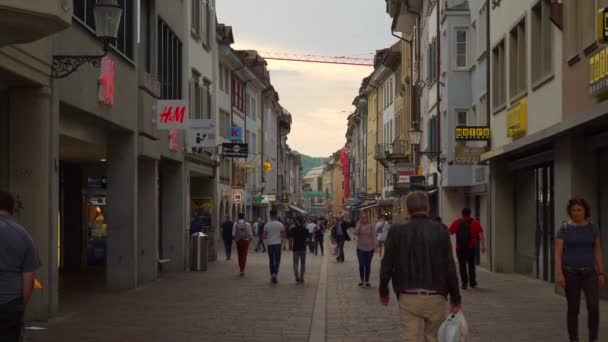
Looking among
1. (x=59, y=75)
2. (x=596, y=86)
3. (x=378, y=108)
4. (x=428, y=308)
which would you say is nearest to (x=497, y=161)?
(x=596, y=86)

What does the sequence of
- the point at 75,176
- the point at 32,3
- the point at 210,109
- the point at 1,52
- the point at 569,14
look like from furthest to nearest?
the point at 210,109
the point at 75,176
the point at 569,14
the point at 1,52
the point at 32,3

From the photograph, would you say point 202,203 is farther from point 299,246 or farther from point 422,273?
point 422,273

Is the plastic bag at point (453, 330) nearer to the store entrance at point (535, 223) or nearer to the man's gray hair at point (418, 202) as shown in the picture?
the man's gray hair at point (418, 202)

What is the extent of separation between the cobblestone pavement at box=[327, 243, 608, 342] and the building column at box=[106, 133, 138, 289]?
4.14 meters

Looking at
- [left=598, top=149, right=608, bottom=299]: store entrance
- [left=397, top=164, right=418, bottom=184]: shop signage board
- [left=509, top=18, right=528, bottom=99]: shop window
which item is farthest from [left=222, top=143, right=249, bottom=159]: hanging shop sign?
[left=598, top=149, right=608, bottom=299]: store entrance

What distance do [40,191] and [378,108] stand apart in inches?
2752

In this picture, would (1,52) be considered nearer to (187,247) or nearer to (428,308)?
(428,308)

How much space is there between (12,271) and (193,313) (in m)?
8.92

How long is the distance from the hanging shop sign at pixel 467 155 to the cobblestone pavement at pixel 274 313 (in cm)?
567

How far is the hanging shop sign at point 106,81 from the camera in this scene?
18562mm

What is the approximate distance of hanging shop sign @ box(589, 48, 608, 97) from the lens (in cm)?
1653

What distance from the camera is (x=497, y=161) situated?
28.8 meters

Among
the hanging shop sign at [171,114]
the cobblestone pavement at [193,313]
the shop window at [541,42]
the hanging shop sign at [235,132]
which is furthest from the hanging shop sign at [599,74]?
the hanging shop sign at [235,132]

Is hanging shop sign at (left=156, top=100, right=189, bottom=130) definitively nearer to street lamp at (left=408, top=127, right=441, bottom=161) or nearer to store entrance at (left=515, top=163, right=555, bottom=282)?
store entrance at (left=515, top=163, right=555, bottom=282)
